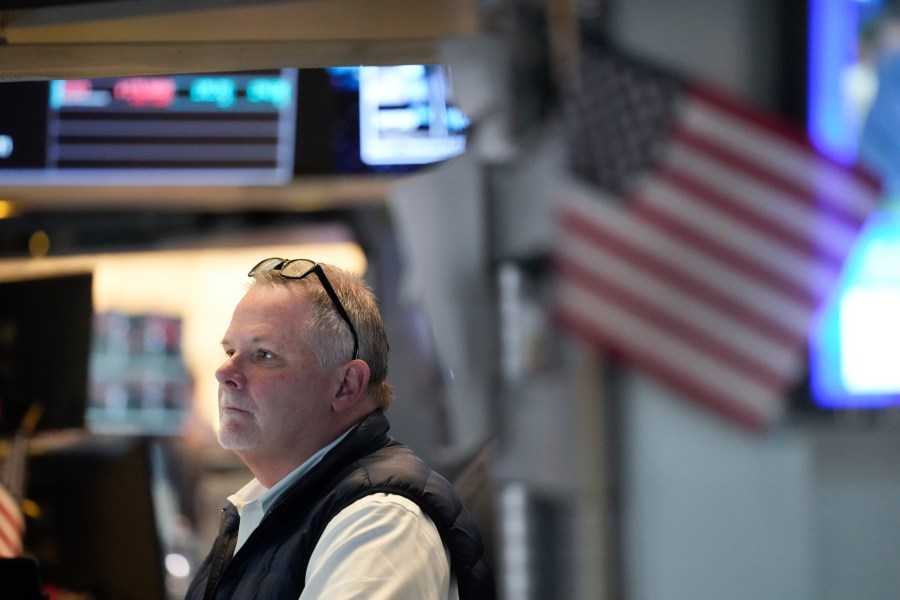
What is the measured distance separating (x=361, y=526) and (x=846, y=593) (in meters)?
0.71

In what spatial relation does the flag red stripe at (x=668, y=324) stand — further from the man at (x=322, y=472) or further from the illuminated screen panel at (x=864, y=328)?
the man at (x=322, y=472)

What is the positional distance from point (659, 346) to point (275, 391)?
2.85ft

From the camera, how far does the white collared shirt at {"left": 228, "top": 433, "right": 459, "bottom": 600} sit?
1492 mm

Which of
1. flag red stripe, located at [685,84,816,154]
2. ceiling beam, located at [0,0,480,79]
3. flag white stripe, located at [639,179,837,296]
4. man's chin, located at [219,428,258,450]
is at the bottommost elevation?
man's chin, located at [219,428,258,450]

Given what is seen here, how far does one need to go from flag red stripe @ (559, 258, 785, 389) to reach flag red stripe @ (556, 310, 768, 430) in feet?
0.11

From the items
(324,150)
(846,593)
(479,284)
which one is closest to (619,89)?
(479,284)

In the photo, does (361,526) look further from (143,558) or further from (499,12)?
(143,558)

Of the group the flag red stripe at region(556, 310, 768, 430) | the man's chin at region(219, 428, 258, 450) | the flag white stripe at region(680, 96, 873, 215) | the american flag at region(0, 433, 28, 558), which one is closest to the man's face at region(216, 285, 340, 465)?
the man's chin at region(219, 428, 258, 450)

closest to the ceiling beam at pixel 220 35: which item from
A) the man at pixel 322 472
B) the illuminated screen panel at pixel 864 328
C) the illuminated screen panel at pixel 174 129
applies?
the man at pixel 322 472

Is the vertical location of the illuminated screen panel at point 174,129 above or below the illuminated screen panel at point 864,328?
above

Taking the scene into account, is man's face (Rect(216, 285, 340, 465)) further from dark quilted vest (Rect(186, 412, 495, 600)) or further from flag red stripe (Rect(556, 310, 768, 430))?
flag red stripe (Rect(556, 310, 768, 430))

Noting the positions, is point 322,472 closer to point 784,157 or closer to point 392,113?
point 784,157

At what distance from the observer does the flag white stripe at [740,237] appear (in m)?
1.11

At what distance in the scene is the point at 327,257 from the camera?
4.25 m
